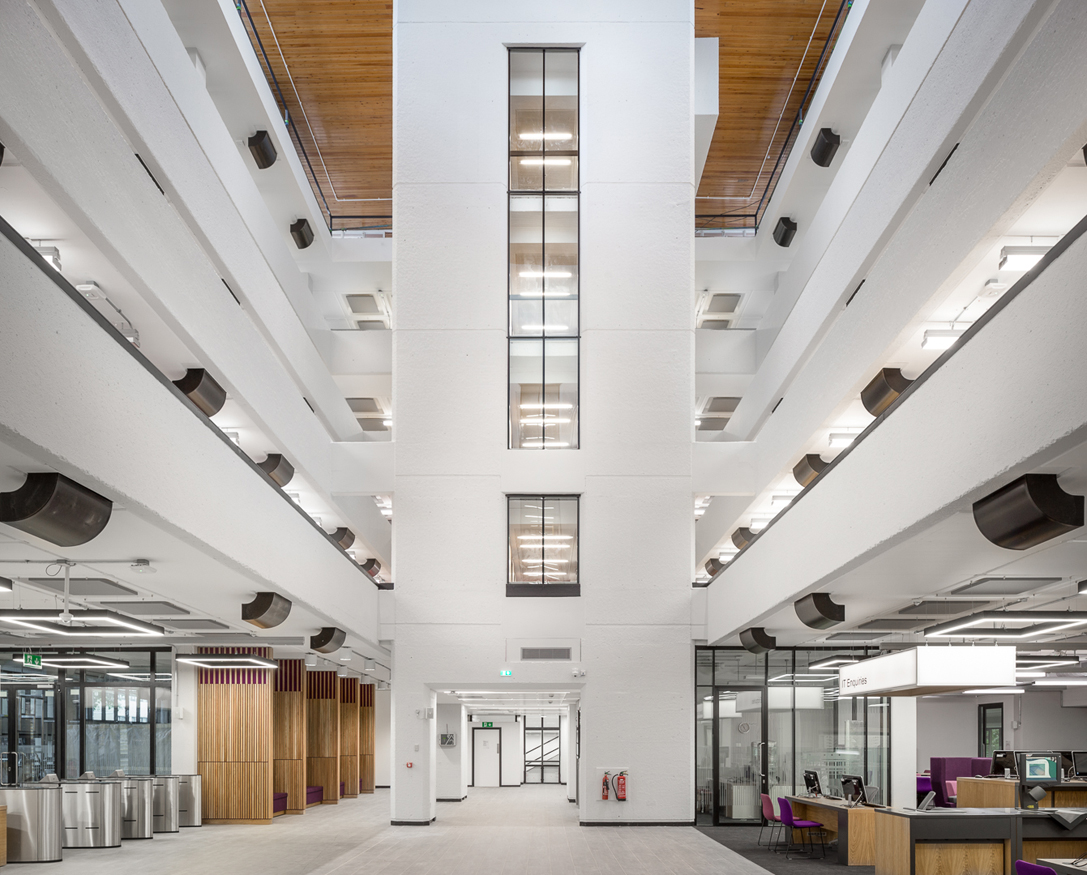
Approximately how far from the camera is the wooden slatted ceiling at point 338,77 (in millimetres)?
18656

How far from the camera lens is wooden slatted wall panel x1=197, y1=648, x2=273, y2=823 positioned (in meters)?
17.8

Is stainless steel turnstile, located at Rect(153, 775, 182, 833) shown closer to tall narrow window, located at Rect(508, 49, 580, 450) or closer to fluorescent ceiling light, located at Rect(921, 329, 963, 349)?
tall narrow window, located at Rect(508, 49, 580, 450)

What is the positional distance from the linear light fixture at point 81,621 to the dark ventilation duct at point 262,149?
308 inches

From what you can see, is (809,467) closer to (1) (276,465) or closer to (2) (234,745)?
(1) (276,465)

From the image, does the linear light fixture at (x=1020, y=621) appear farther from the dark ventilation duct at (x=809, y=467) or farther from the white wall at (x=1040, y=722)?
the white wall at (x=1040, y=722)

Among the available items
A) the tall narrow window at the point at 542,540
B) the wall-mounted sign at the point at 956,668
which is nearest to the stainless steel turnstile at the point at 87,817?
the tall narrow window at the point at 542,540

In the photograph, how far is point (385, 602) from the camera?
18.2 meters

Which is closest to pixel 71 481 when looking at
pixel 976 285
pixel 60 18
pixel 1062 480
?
pixel 60 18

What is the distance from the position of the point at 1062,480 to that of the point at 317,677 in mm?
19980

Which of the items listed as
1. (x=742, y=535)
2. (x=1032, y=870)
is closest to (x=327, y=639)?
(x=1032, y=870)

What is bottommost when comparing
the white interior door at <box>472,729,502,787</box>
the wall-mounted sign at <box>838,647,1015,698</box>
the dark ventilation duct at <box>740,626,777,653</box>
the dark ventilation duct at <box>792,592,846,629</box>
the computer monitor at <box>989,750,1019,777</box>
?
the white interior door at <box>472,729,502,787</box>

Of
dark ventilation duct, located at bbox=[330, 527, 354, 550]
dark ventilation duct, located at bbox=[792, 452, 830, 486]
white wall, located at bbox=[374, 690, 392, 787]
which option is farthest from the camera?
white wall, located at bbox=[374, 690, 392, 787]

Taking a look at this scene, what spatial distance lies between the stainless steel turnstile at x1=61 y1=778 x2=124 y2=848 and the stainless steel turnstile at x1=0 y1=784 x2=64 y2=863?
4.05 feet

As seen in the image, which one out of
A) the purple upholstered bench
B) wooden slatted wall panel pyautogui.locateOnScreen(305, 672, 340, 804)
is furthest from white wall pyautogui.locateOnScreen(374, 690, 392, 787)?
the purple upholstered bench
